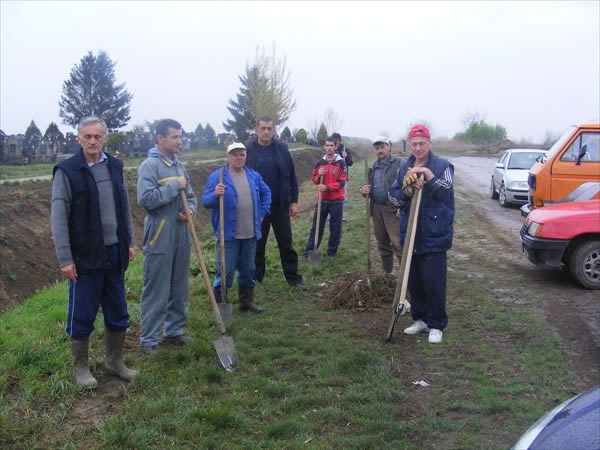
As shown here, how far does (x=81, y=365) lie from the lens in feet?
14.8

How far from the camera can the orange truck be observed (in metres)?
9.33

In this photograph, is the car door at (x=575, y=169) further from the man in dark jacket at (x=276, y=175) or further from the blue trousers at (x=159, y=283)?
the blue trousers at (x=159, y=283)

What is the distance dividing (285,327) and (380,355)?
1236 millimetres

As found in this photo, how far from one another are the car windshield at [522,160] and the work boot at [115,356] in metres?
14.3

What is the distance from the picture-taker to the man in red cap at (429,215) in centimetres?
537

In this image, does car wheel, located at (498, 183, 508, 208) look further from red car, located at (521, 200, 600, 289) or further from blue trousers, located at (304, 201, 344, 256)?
red car, located at (521, 200, 600, 289)

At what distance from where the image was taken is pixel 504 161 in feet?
57.0

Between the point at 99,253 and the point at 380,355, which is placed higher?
the point at 99,253

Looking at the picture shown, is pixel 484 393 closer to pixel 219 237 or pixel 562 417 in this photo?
pixel 562 417

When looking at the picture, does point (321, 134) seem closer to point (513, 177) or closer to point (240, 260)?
point (513, 177)

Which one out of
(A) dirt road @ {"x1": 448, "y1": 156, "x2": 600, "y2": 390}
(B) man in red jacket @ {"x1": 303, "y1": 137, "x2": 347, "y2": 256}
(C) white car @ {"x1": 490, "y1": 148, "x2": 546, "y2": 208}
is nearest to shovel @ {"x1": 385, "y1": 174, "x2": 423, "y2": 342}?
(A) dirt road @ {"x1": 448, "y1": 156, "x2": 600, "y2": 390}

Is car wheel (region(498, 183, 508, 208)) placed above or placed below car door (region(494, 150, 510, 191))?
below

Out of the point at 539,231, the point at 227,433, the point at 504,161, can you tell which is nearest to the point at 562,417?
the point at 227,433

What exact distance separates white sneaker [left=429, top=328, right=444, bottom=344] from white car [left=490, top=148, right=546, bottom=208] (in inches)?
426
